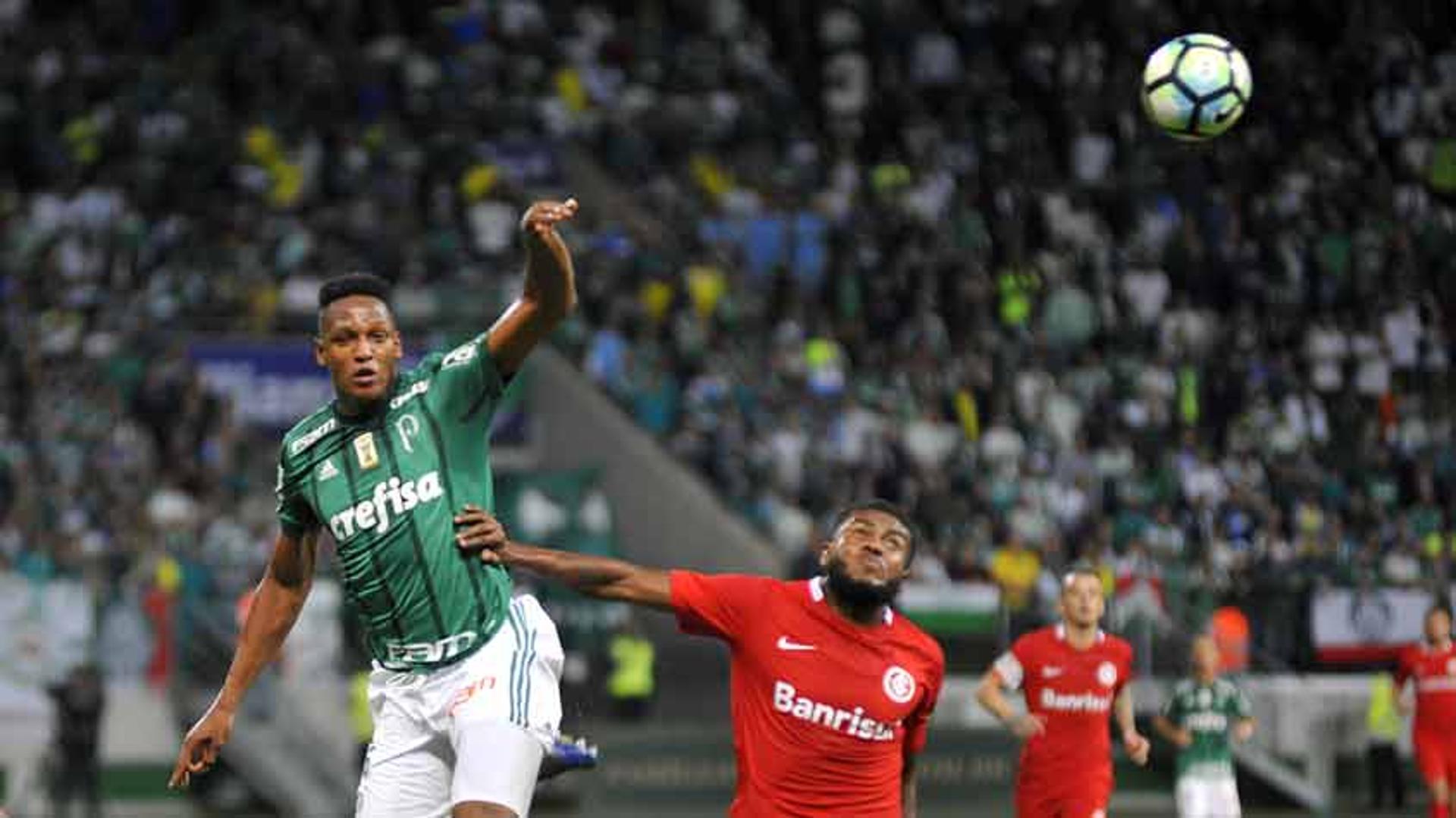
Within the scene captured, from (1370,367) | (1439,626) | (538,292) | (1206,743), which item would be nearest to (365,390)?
(538,292)

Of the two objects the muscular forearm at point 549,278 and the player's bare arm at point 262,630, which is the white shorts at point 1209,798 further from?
the muscular forearm at point 549,278

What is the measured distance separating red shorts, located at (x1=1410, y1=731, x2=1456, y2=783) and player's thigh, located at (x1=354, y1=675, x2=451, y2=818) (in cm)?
1178

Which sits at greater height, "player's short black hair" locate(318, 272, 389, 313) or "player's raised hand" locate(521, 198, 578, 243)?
"player's raised hand" locate(521, 198, 578, 243)

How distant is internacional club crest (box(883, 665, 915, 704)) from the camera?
26.2 feet

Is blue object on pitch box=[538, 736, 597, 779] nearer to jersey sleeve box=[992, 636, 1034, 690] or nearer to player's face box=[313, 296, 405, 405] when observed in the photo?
player's face box=[313, 296, 405, 405]

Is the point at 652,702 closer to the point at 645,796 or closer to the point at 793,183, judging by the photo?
the point at 645,796

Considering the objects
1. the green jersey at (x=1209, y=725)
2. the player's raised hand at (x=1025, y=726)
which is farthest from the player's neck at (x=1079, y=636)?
the green jersey at (x=1209, y=725)

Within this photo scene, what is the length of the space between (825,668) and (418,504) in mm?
1433

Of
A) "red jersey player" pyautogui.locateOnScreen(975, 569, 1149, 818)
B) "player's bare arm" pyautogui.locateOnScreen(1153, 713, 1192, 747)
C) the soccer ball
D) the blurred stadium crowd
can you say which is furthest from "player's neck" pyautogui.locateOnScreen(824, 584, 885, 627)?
the blurred stadium crowd

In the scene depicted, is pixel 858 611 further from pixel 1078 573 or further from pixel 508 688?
pixel 1078 573

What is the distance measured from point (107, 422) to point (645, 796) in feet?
17.9

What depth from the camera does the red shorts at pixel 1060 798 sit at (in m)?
12.9

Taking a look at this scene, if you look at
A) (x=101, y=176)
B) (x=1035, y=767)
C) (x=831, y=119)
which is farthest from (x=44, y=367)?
(x=1035, y=767)

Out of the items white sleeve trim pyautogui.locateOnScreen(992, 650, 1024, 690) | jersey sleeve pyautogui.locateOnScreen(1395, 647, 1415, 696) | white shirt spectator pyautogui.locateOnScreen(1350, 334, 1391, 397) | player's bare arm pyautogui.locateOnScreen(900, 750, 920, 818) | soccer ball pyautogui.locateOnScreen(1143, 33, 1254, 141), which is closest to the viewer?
player's bare arm pyautogui.locateOnScreen(900, 750, 920, 818)
